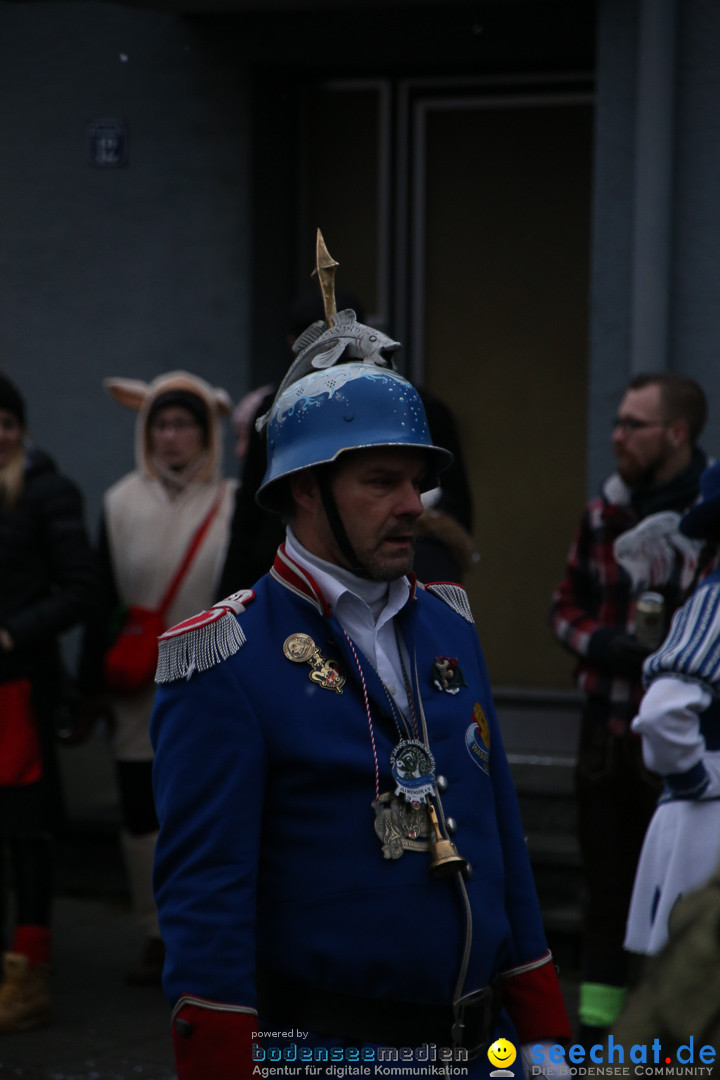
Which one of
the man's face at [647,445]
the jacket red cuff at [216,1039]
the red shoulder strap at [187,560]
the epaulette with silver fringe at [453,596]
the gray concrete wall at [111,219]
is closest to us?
the jacket red cuff at [216,1039]

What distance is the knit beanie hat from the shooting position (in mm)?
5805

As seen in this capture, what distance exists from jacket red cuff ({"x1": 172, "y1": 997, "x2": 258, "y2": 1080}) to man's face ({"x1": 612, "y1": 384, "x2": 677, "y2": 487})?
3265 mm

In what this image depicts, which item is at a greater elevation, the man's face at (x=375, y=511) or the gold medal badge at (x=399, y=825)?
the man's face at (x=375, y=511)

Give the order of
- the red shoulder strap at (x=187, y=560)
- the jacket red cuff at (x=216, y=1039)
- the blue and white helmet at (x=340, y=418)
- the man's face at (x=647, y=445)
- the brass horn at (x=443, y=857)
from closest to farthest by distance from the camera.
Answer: the jacket red cuff at (x=216, y=1039)
the brass horn at (x=443, y=857)
the blue and white helmet at (x=340, y=418)
the man's face at (x=647, y=445)
the red shoulder strap at (x=187, y=560)

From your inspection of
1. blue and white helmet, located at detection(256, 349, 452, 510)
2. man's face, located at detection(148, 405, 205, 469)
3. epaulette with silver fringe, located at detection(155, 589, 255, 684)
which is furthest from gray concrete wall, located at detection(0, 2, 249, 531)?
epaulette with silver fringe, located at detection(155, 589, 255, 684)

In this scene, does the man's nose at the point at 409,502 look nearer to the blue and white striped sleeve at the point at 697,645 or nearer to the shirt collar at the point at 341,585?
the shirt collar at the point at 341,585

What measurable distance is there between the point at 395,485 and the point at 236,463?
5.42 m

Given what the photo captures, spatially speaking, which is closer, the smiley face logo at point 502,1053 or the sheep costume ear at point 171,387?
the smiley face logo at point 502,1053

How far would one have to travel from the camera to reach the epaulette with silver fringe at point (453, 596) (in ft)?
9.58

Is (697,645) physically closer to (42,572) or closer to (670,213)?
(42,572)

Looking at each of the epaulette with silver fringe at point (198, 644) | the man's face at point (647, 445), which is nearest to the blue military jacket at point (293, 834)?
the epaulette with silver fringe at point (198, 644)

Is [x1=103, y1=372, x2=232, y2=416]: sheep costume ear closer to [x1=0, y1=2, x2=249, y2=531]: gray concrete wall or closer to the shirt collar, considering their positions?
[x1=0, y1=2, x2=249, y2=531]: gray concrete wall

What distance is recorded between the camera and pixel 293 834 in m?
2.49

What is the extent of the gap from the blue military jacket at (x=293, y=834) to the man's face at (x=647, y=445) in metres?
2.85
